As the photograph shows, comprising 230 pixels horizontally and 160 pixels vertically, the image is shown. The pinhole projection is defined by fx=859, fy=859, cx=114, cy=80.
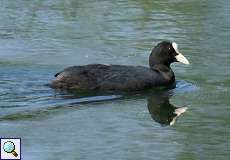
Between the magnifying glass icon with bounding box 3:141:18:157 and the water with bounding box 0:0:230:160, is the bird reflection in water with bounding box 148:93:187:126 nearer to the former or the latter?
the water with bounding box 0:0:230:160

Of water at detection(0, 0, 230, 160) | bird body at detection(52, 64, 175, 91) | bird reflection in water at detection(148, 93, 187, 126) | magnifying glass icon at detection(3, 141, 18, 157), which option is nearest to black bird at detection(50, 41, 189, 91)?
bird body at detection(52, 64, 175, 91)

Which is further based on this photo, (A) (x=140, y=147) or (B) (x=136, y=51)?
(B) (x=136, y=51)

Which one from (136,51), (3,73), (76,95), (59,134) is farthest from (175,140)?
(136,51)

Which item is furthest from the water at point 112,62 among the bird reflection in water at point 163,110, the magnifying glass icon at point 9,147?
the magnifying glass icon at point 9,147

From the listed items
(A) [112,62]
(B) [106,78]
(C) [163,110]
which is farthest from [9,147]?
(A) [112,62]

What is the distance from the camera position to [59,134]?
9156 millimetres

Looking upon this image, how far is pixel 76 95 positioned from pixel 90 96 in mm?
194

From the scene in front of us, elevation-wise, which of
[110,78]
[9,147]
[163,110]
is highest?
[9,147]

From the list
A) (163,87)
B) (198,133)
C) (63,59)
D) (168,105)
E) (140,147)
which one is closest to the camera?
(140,147)

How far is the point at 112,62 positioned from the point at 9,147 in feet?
18.3

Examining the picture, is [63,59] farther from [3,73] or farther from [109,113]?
[109,113]

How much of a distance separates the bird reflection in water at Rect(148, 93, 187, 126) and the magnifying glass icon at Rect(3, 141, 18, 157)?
229 cm

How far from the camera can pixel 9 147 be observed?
8.12m

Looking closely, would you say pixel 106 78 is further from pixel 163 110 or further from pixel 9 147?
pixel 9 147
